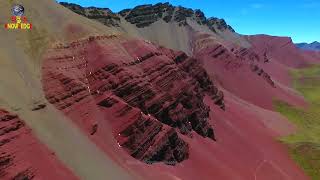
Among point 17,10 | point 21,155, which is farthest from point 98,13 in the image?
point 21,155

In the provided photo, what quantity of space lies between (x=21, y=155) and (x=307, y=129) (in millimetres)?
73329

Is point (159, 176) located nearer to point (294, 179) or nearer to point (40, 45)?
point (40, 45)

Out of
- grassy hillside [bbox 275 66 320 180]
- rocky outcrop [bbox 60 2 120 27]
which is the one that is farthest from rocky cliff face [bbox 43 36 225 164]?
rocky outcrop [bbox 60 2 120 27]

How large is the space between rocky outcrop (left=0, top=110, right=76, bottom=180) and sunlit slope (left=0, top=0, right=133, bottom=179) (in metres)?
1.52

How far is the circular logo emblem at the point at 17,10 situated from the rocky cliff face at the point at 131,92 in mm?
6352

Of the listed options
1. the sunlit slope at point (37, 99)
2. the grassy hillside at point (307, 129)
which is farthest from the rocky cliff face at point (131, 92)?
the grassy hillside at point (307, 129)

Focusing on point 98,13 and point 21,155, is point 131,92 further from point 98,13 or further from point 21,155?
point 98,13

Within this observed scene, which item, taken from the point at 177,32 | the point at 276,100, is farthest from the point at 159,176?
the point at 177,32

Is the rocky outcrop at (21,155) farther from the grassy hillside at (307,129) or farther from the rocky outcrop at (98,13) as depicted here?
the rocky outcrop at (98,13)

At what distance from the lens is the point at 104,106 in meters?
53.1

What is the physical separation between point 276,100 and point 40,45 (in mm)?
81877

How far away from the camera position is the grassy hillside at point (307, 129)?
7591 cm

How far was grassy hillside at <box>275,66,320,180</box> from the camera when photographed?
249 feet

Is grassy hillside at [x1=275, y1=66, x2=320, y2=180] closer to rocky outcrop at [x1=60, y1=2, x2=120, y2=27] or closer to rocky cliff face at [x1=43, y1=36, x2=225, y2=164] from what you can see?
rocky cliff face at [x1=43, y1=36, x2=225, y2=164]
